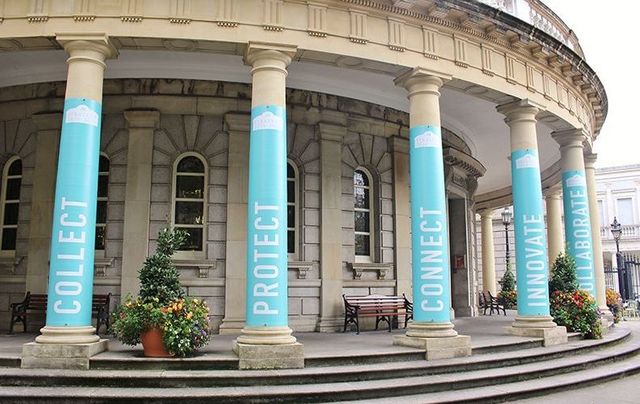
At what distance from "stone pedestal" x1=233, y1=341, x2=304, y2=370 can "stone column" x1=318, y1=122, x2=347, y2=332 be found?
15.2ft

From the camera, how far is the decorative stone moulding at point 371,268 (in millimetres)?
14742

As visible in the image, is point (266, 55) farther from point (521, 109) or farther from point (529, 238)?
point (529, 238)

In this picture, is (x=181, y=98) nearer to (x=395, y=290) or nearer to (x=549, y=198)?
(x=395, y=290)

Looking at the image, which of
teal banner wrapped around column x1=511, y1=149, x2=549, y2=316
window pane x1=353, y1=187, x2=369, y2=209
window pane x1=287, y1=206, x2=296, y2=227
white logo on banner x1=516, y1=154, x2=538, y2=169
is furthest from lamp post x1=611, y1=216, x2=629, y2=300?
window pane x1=287, y1=206, x2=296, y2=227

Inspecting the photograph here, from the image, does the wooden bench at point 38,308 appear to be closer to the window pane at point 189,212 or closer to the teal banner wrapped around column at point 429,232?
the window pane at point 189,212

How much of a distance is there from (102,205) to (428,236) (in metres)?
8.01

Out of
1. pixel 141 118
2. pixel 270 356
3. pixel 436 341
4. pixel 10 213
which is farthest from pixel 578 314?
pixel 10 213

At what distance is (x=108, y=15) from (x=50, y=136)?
4.93 meters

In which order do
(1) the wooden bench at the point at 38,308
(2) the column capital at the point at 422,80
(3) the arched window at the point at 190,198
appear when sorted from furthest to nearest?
(3) the arched window at the point at 190,198, (1) the wooden bench at the point at 38,308, (2) the column capital at the point at 422,80

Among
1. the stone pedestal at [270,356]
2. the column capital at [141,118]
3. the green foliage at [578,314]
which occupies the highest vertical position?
the column capital at [141,118]

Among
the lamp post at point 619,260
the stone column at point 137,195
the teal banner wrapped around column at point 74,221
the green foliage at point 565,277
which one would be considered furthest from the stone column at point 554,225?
the teal banner wrapped around column at point 74,221

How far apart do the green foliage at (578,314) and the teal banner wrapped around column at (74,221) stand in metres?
10.8

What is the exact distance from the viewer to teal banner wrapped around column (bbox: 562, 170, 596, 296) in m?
16.0

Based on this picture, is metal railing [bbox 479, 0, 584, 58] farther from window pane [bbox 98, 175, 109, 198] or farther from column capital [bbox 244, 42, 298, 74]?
window pane [bbox 98, 175, 109, 198]
